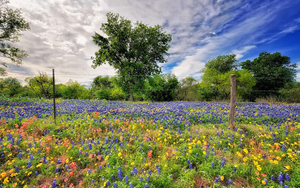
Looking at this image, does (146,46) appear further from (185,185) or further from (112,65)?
(185,185)

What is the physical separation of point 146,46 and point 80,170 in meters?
22.8

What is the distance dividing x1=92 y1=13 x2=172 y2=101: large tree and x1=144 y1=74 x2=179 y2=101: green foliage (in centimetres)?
195

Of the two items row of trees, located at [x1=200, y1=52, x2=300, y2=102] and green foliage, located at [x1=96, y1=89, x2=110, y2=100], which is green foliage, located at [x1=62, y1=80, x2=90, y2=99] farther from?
row of trees, located at [x1=200, y1=52, x2=300, y2=102]

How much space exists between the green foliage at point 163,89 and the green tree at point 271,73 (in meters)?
20.5

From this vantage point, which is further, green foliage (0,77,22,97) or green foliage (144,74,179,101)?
green foliage (0,77,22,97)

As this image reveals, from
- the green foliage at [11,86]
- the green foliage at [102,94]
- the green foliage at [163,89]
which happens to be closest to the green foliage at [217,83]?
the green foliage at [163,89]

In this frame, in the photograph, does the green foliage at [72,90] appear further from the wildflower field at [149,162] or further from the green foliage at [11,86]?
the wildflower field at [149,162]

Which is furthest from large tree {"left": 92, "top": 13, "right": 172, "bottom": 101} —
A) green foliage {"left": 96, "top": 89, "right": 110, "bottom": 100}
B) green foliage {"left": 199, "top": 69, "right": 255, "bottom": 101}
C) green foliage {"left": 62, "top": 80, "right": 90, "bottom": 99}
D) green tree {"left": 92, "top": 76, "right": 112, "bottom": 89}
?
green tree {"left": 92, "top": 76, "right": 112, "bottom": 89}

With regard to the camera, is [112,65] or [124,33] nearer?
[124,33]

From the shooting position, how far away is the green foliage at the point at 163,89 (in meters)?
24.6

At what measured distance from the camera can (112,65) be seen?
24.2 meters

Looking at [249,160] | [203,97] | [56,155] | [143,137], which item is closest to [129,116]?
[143,137]

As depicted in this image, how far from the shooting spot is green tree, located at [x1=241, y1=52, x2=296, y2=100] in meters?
29.4

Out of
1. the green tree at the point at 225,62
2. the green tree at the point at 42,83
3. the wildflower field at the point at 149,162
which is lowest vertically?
the wildflower field at the point at 149,162
